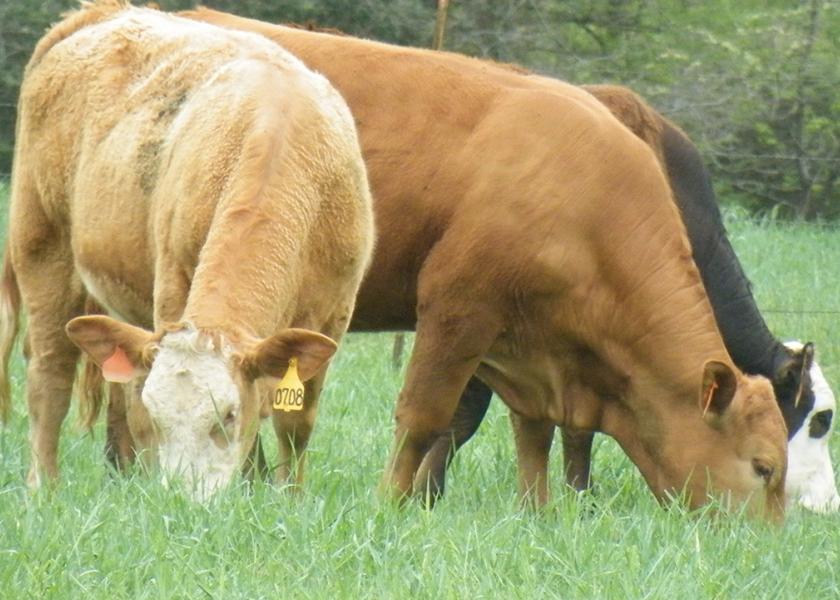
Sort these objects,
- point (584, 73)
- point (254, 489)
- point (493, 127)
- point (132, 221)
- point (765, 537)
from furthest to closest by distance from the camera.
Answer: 1. point (584, 73)
2. point (493, 127)
3. point (132, 221)
4. point (765, 537)
5. point (254, 489)

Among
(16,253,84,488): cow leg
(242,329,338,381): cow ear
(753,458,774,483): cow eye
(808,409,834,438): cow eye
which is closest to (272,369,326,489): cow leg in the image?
(242,329,338,381): cow ear

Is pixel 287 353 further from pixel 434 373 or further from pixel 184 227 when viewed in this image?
pixel 434 373

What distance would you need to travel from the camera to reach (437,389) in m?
6.59

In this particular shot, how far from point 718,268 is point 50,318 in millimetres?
2940

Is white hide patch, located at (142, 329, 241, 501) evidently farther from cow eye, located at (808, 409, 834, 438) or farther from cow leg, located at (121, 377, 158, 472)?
cow eye, located at (808, 409, 834, 438)

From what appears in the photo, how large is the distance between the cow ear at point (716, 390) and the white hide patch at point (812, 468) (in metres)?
0.76

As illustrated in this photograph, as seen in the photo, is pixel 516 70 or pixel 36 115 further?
pixel 516 70

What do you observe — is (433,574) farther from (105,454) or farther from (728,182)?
(728,182)

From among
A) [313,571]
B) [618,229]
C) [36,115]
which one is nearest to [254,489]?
[313,571]

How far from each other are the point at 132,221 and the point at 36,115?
0.99 m

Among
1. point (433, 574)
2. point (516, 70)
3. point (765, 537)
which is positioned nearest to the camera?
point (433, 574)

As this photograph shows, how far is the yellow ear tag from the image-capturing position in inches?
203

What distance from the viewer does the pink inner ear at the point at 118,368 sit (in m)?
5.20

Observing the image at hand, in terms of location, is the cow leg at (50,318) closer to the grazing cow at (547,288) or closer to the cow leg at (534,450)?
the grazing cow at (547,288)
